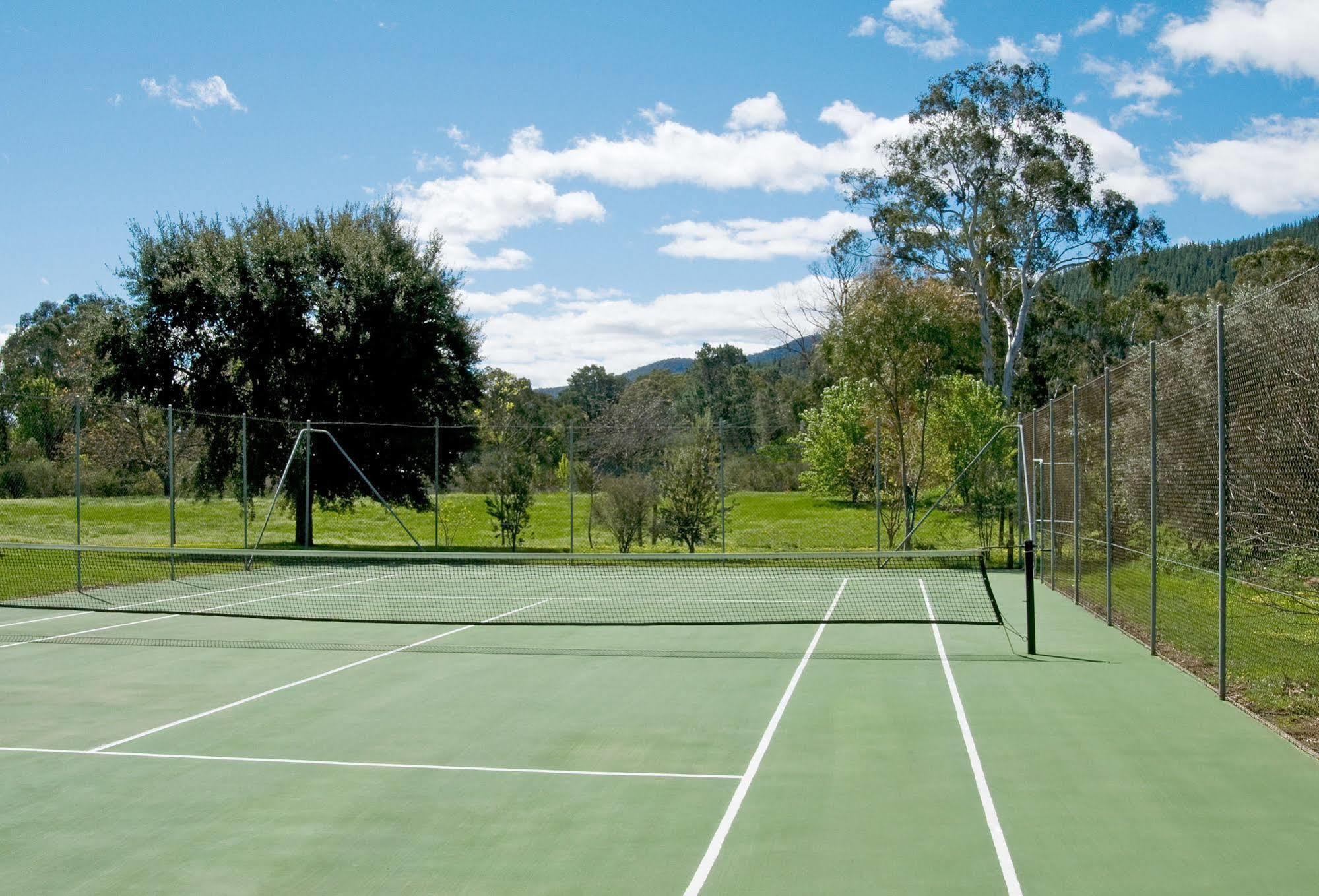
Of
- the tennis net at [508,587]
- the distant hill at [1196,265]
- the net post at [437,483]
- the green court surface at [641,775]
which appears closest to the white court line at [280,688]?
the green court surface at [641,775]

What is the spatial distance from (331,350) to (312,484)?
10.1 feet

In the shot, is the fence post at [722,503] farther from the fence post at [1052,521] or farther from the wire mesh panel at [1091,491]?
Result: the wire mesh panel at [1091,491]

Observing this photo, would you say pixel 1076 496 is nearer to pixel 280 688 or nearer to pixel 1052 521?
pixel 1052 521

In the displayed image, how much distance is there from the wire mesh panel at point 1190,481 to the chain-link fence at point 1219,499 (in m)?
0.02

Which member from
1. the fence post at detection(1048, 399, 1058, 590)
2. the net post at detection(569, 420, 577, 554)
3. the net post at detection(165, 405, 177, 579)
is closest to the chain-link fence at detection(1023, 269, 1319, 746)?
the fence post at detection(1048, 399, 1058, 590)

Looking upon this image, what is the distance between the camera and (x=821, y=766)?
22.4 feet

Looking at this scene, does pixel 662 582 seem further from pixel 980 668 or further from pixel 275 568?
pixel 980 668

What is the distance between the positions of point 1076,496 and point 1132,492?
7.87 ft

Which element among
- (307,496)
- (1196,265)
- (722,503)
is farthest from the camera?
(1196,265)

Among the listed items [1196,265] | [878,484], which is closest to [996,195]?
Answer: [878,484]

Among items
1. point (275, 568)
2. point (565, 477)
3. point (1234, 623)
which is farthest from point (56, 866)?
point (565, 477)

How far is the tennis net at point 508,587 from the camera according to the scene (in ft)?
46.6

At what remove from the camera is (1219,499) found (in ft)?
26.6

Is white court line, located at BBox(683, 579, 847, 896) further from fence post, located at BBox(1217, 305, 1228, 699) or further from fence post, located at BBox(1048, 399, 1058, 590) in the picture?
fence post, located at BBox(1048, 399, 1058, 590)
